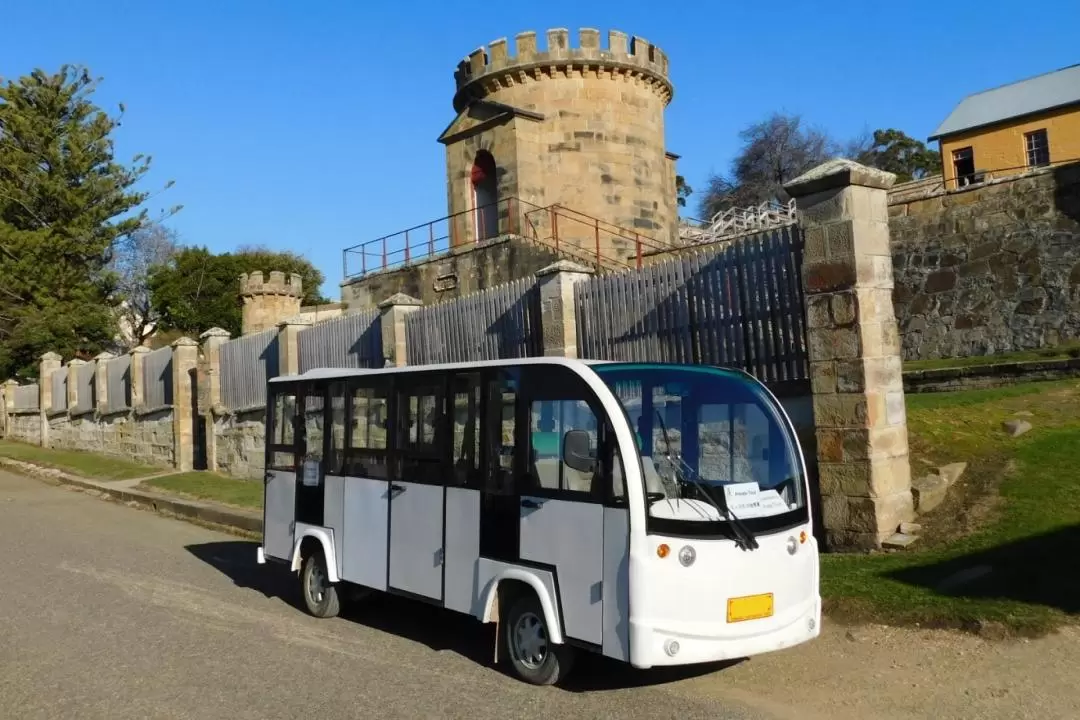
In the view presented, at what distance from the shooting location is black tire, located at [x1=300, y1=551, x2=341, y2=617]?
25.2 ft

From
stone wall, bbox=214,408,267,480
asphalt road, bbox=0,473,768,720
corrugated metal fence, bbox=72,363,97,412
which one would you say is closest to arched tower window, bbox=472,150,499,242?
stone wall, bbox=214,408,267,480

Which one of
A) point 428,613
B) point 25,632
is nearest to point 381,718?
point 428,613

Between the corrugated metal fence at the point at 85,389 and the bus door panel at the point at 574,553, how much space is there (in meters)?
24.6

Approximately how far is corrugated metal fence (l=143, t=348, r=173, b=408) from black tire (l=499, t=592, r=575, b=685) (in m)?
18.3

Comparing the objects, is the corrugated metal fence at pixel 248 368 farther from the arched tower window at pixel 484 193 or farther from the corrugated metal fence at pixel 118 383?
the arched tower window at pixel 484 193

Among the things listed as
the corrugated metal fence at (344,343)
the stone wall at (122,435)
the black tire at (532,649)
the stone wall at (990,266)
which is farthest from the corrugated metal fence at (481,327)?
the stone wall at (990,266)

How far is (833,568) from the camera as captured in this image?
7629 mm

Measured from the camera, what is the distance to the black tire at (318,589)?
769 centimetres

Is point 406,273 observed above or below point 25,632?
above

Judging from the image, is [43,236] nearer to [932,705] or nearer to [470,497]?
[470,497]

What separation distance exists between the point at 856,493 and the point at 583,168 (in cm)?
1875

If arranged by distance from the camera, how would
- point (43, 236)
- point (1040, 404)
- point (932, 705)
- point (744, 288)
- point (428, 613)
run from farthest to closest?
1. point (43, 236)
2. point (1040, 404)
3. point (744, 288)
4. point (428, 613)
5. point (932, 705)

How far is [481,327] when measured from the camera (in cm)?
1336

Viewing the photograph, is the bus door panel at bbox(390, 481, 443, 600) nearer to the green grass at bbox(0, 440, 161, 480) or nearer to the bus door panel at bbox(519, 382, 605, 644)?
the bus door panel at bbox(519, 382, 605, 644)
